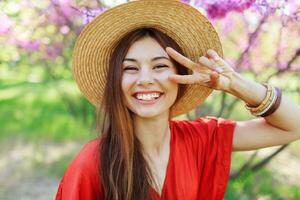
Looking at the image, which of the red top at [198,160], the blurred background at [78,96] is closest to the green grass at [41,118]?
the blurred background at [78,96]

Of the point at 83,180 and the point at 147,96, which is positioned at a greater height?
the point at 147,96

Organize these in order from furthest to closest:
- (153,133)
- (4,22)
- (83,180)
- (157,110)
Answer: (4,22)
(153,133)
(157,110)
(83,180)

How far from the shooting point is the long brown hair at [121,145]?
6.73 feet

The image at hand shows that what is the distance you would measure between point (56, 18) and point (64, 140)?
78.4 inches

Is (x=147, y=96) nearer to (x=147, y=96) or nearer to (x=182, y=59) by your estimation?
(x=147, y=96)

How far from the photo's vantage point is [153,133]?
88.0 inches

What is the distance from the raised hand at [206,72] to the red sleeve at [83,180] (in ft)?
1.39

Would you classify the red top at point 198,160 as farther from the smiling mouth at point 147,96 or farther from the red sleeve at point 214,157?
the smiling mouth at point 147,96

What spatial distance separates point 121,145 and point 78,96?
17.6ft

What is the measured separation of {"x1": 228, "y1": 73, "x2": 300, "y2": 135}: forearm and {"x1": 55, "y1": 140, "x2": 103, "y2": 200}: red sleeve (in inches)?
22.7

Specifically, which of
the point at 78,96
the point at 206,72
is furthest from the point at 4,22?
the point at 78,96

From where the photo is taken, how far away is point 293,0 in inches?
104

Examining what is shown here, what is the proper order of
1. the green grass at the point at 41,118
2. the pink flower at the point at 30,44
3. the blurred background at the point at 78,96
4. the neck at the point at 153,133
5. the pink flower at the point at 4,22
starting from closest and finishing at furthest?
the neck at the point at 153,133, the blurred background at the point at 78,96, the pink flower at the point at 4,22, the pink flower at the point at 30,44, the green grass at the point at 41,118

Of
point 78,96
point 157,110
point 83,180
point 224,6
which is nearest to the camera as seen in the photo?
point 83,180
